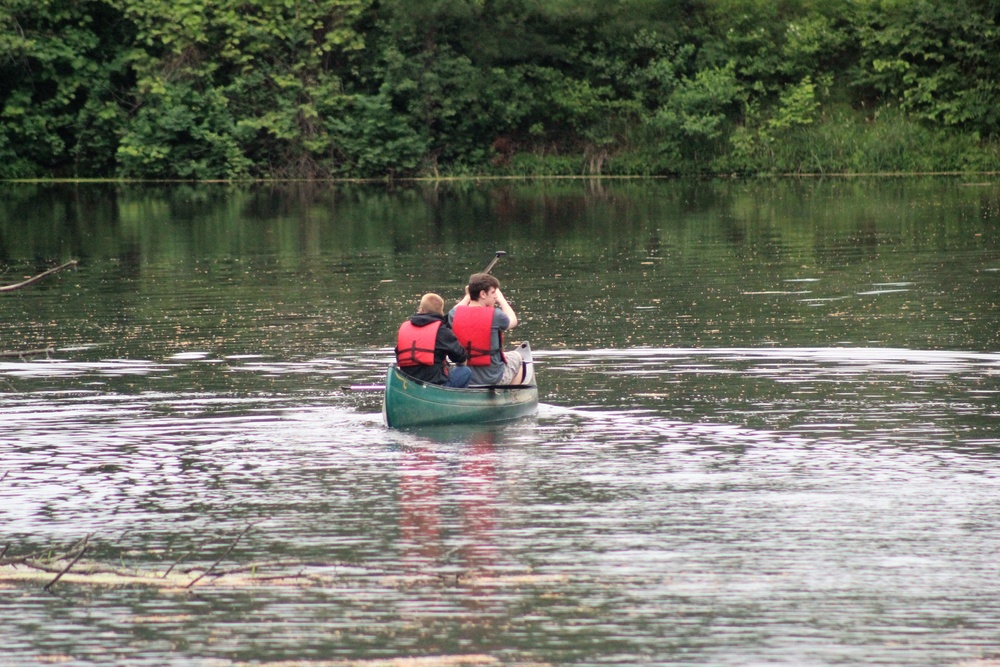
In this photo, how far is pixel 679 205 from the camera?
37.6m

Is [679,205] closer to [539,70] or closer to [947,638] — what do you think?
[539,70]

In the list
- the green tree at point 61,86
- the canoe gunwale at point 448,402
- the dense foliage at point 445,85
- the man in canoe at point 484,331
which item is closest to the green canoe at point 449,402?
the canoe gunwale at point 448,402

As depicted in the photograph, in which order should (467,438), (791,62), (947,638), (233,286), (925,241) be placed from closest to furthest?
(947,638)
(467,438)
(233,286)
(925,241)
(791,62)

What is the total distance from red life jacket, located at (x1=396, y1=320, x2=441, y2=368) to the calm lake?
24.0 inches

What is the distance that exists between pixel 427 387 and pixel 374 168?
38.7m

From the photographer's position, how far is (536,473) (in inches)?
432

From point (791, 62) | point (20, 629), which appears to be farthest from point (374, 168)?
point (20, 629)

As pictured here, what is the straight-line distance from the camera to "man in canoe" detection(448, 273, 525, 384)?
519 inches

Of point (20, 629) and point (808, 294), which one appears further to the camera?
point (808, 294)

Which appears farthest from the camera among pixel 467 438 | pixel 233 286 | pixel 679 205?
pixel 679 205

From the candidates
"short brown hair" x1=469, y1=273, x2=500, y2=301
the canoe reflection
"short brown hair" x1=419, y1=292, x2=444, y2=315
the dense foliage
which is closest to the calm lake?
the canoe reflection

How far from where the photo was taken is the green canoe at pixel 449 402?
41.2ft

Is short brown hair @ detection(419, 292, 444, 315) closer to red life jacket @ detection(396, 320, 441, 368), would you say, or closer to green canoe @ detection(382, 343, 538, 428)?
red life jacket @ detection(396, 320, 441, 368)

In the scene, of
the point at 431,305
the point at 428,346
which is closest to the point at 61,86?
the point at 431,305
